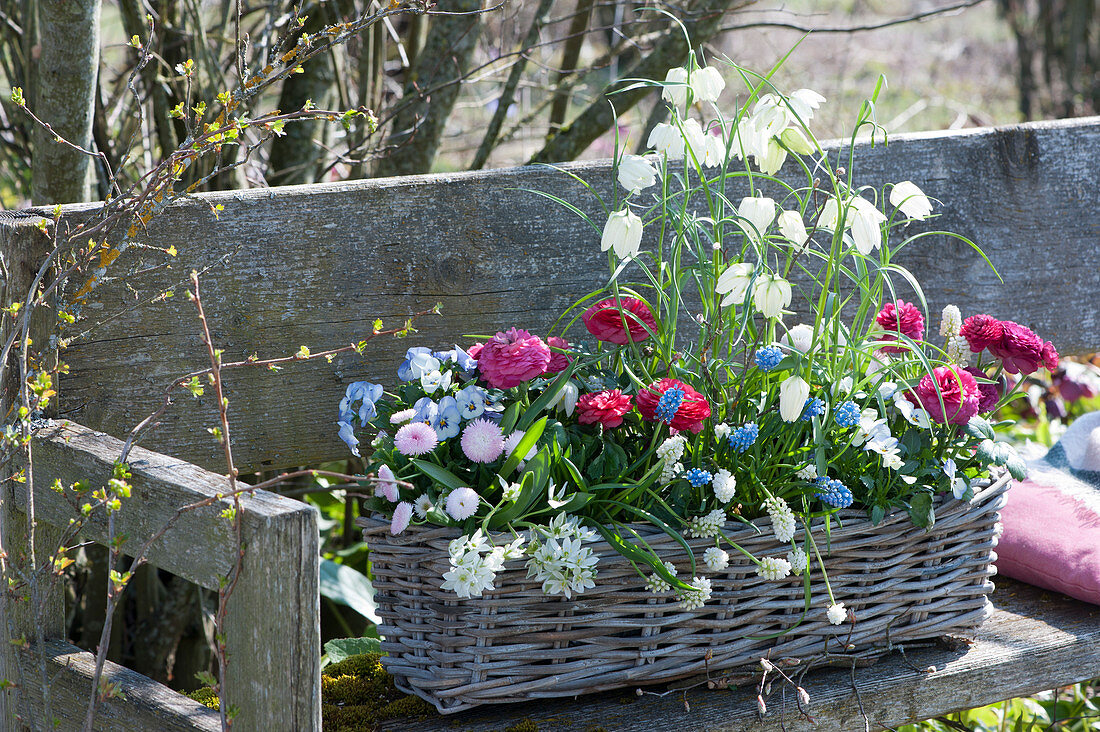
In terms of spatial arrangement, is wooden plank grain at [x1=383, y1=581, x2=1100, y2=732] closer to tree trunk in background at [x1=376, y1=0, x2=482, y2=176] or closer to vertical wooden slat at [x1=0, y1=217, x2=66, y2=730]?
vertical wooden slat at [x1=0, y1=217, x2=66, y2=730]

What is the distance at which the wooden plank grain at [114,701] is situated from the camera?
0.88m

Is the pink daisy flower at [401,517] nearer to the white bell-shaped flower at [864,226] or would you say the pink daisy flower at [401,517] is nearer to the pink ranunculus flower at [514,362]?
the pink ranunculus flower at [514,362]

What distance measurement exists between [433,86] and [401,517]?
36.8 inches

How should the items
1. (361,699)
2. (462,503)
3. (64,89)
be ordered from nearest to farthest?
1. (462,503)
2. (361,699)
3. (64,89)

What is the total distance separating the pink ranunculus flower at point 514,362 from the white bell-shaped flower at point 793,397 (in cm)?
24

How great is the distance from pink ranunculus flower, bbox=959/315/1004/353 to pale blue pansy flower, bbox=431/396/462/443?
24.0 inches

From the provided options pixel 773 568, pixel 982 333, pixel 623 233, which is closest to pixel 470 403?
pixel 623 233

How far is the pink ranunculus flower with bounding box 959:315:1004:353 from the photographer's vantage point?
3.62ft

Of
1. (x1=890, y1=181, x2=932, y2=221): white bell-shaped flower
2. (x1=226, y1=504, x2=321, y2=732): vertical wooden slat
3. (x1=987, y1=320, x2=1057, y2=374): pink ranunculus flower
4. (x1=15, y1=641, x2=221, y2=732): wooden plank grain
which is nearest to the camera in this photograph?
(x1=226, y1=504, x2=321, y2=732): vertical wooden slat

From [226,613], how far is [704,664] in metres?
0.51

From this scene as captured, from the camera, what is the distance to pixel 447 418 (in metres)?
0.97

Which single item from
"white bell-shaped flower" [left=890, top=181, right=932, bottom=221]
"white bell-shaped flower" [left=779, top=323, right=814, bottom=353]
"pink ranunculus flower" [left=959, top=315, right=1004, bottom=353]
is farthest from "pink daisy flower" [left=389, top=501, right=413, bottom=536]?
"pink ranunculus flower" [left=959, top=315, right=1004, bottom=353]

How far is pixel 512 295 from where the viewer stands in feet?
4.49

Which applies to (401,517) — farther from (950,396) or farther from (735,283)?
(950,396)
